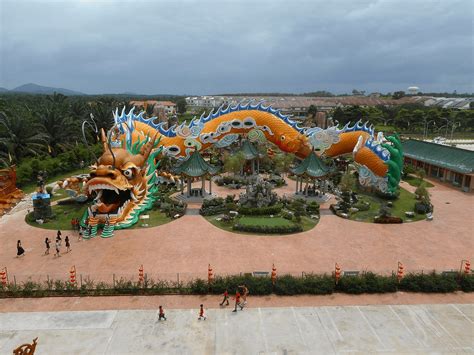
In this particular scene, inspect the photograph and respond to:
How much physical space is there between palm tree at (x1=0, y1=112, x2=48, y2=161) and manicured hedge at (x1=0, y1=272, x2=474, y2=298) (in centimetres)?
2573

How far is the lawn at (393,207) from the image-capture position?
29.0 meters

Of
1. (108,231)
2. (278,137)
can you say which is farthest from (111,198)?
(278,137)

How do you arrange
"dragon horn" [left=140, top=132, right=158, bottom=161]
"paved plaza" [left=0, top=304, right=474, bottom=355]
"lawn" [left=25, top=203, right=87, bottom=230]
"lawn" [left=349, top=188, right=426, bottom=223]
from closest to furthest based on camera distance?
"paved plaza" [left=0, top=304, right=474, bottom=355], "lawn" [left=25, top=203, right=87, bottom=230], "lawn" [left=349, top=188, right=426, bottom=223], "dragon horn" [left=140, top=132, right=158, bottom=161]

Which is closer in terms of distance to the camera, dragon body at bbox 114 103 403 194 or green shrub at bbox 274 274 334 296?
green shrub at bbox 274 274 334 296

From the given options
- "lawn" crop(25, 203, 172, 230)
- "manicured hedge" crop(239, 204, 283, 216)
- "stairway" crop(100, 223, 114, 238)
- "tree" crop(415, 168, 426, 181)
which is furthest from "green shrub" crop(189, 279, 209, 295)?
"tree" crop(415, 168, 426, 181)

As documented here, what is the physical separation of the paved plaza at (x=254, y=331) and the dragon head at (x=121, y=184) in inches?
417

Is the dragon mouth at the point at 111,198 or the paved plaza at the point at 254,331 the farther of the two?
the dragon mouth at the point at 111,198

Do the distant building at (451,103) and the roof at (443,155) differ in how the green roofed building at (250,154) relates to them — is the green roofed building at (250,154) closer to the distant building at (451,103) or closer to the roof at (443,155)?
the roof at (443,155)

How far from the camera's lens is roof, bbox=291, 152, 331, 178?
32.5 m

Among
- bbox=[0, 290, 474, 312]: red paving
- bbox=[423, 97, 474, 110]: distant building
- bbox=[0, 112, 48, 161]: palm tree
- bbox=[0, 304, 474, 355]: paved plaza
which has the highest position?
bbox=[423, 97, 474, 110]: distant building

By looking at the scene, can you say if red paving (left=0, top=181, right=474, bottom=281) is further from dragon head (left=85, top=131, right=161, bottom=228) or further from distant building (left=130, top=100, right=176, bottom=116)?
distant building (left=130, top=100, right=176, bottom=116)

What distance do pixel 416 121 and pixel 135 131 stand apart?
70.8m

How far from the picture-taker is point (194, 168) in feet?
107

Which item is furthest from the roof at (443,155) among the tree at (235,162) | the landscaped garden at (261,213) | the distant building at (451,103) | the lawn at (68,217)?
the distant building at (451,103)
